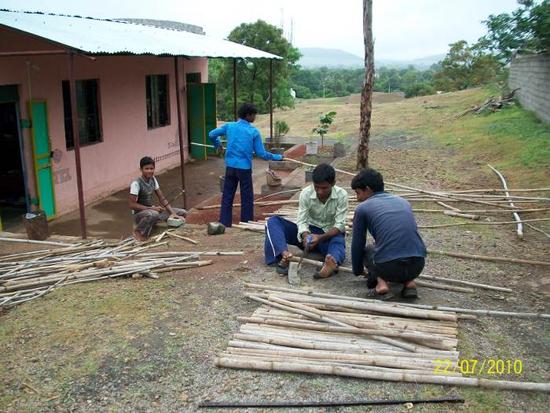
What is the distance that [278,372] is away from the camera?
3.54 metres

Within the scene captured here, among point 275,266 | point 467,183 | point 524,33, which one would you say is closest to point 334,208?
point 275,266

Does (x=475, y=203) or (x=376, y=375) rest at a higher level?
(x=475, y=203)

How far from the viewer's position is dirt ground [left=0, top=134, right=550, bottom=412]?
3322 mm

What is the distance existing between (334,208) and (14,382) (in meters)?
3.13

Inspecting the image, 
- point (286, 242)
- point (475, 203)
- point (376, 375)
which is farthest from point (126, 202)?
point (376, 375)

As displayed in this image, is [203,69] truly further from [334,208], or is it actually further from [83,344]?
[83,344]

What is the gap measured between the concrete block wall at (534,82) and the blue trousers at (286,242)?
1102cm

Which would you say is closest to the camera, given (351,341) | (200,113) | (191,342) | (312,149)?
(351,341)

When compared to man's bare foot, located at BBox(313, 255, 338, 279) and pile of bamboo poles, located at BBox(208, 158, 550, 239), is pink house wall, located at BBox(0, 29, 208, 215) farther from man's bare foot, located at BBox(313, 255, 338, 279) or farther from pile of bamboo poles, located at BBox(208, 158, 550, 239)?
man's bare foot, located at BBox(313, 255, 338, 279)

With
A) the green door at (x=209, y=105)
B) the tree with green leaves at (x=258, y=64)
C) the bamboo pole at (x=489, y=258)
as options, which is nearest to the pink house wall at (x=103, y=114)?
the green door at (x=209, y=105)

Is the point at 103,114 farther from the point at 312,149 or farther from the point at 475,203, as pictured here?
the point at 475,203

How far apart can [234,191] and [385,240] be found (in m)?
3.74

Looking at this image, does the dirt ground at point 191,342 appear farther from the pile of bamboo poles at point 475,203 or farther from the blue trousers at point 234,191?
the blue trousers at point 234,191

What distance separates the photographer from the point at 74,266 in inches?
219
